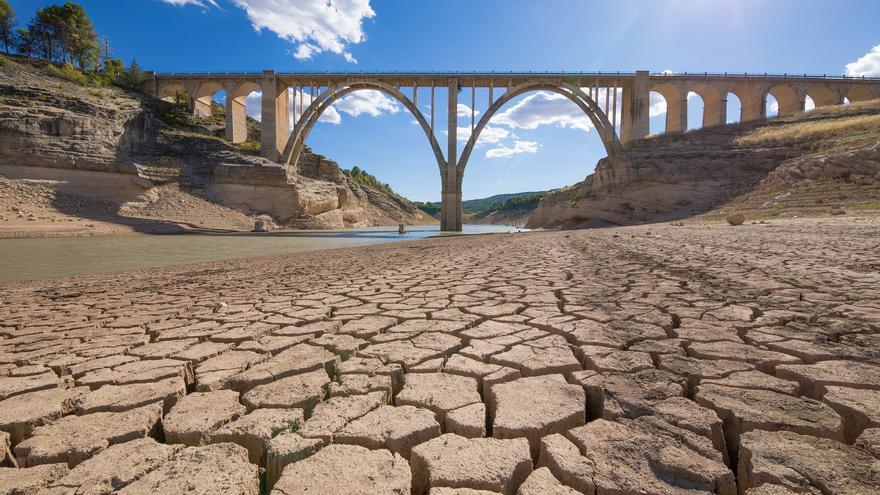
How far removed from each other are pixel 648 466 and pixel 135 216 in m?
24.2

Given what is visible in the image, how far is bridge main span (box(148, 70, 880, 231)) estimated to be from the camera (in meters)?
25.7

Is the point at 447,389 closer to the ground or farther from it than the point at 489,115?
closer to the ground

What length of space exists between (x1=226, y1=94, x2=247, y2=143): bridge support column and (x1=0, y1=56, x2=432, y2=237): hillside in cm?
97

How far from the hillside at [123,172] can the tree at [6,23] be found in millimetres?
6847

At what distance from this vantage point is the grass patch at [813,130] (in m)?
16.2

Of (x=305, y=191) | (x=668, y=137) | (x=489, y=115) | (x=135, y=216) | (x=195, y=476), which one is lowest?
(x=195, y=476)

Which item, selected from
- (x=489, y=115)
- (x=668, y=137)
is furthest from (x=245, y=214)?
(x=668, y=137)

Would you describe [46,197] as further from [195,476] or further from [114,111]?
[195,476]

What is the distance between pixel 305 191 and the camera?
24.9 meters

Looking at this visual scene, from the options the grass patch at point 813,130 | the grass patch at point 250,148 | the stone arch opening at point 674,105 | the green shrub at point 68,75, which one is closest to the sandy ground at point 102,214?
the grass patch at point 250,148

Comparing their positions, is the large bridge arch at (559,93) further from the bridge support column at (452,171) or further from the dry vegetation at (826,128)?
the dry vegetation at (826,128)

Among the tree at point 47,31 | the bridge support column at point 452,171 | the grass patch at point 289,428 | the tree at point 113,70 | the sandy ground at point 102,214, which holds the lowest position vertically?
the grass patch at point 289,428

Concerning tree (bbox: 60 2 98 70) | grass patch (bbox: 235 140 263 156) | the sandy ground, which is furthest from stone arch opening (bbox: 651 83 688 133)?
tree (bbox: 60 2 98 70)

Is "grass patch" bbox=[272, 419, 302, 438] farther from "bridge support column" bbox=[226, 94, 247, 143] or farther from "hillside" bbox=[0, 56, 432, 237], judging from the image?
"bridge support column" bbox=[226, 94, 247, 143]
